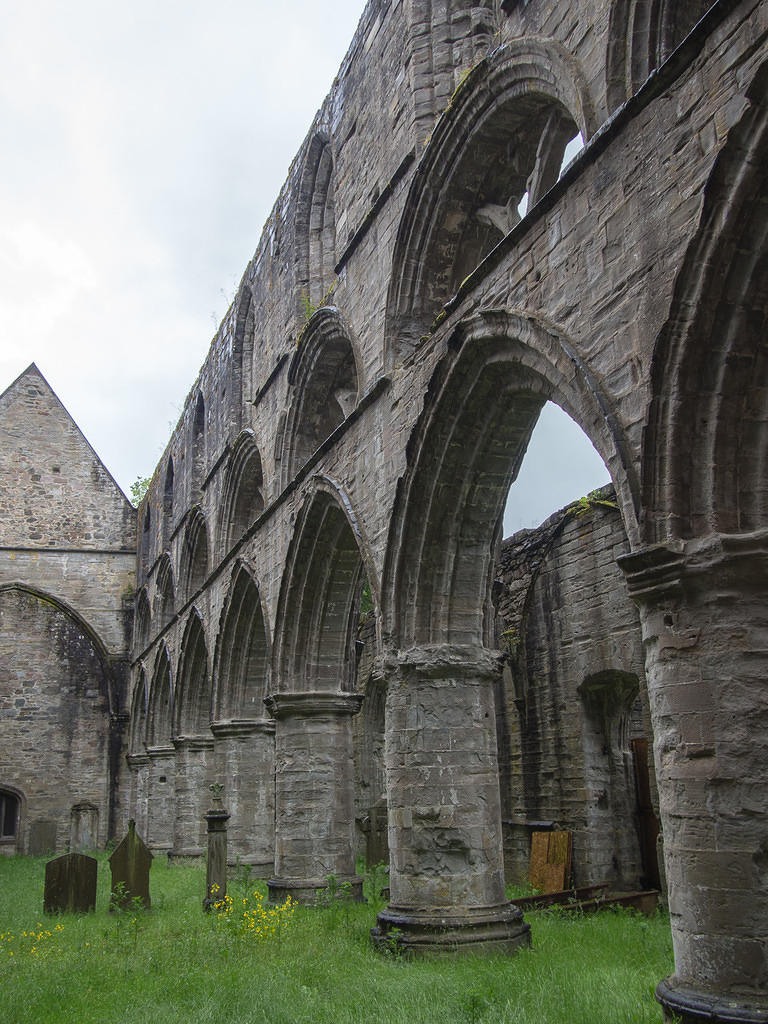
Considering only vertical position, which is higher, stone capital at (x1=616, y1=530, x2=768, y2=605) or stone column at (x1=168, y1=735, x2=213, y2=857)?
stone capital at (x1=616, y1=530, x2=768, y2=605)

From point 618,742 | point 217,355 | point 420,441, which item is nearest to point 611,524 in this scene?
point 618,742

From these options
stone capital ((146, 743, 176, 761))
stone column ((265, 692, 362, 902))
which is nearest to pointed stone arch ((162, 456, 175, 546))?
stone capital ((146, 743, 176, 761))

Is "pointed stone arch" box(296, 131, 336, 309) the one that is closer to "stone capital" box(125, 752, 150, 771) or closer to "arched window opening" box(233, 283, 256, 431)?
"arched window opening" box(233, 283, 256, 431)

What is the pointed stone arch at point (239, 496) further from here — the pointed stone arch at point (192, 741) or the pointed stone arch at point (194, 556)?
the pointed stone arch at point (194, 556)

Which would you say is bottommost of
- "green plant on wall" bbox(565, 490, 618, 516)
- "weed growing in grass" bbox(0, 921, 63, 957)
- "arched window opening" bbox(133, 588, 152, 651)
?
"weed growing in grass" bbox(0, 921, 63, 957)

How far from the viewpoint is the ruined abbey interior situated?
3879 mm

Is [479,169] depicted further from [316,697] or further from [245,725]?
[245,725]

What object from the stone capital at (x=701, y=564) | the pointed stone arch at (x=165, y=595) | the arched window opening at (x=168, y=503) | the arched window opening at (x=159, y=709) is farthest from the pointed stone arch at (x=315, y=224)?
the arched window opening at (x=168, y=503)

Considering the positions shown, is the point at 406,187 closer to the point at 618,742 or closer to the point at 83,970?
the point at 618,742

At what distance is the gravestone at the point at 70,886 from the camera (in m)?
9.49

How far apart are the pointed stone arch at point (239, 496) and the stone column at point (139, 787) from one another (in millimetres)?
7959

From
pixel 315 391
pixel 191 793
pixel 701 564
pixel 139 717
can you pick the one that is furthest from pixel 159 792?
pixel 701 564

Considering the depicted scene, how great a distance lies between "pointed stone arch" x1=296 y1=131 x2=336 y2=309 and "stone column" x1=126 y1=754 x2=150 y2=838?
484 inches

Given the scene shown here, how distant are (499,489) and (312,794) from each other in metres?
3.99
